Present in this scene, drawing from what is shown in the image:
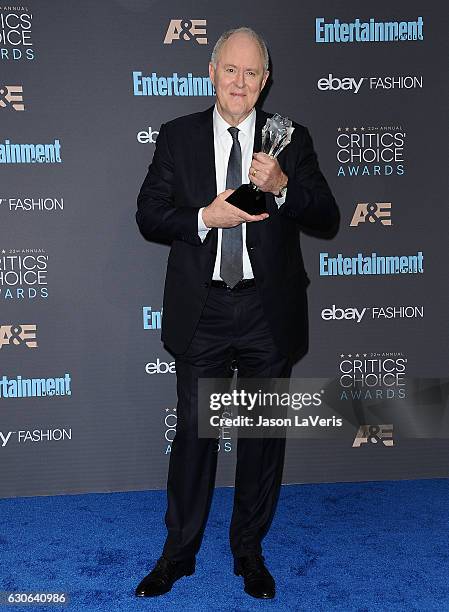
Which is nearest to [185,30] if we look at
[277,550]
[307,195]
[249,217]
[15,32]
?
[15,32]

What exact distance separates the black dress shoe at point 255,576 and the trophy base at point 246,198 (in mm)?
1334

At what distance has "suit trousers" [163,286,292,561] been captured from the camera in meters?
2.65

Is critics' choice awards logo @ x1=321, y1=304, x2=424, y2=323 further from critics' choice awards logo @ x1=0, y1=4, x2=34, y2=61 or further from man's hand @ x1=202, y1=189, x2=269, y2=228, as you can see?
critics' choice awards logo @ x1=0, y1=4, x2=34, y2=61

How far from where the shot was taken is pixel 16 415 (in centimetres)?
365

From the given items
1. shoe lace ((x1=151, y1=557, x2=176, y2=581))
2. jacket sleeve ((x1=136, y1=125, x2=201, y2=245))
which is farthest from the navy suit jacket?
shoe lace ((x1=151, y1=557, x2=176, y2=581))

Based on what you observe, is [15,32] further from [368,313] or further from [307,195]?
[368,313]

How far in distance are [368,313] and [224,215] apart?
153cm

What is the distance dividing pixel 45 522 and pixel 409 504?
1731 millimetres

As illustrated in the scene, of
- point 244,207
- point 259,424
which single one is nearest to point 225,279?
point 244,207

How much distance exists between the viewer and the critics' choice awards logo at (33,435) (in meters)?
3.67

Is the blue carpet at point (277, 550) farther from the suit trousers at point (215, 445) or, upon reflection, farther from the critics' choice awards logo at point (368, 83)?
the critics' choice awards logo at point (368, 83)

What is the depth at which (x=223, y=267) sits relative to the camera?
262 cm

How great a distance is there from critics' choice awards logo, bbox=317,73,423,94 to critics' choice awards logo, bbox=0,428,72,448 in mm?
2156

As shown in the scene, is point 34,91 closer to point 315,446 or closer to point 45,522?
point 45,522
